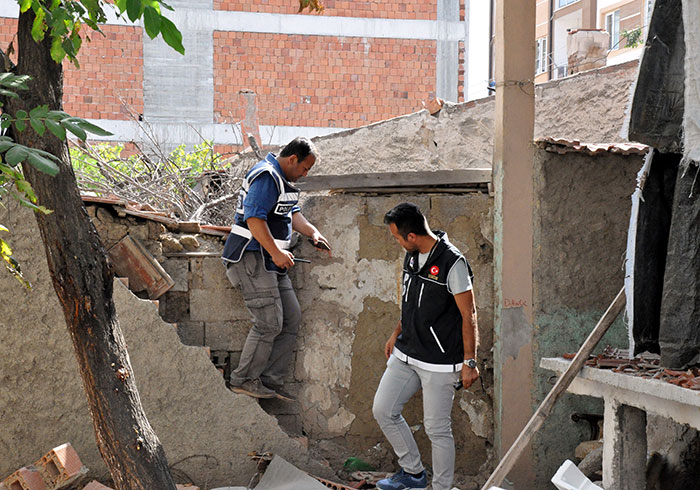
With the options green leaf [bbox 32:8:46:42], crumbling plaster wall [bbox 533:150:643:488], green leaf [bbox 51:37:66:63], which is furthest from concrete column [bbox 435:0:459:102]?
green leaf [bbox 32:8:46:42]

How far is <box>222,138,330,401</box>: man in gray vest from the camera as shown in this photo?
5.50m

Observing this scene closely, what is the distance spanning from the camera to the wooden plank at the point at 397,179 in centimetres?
611

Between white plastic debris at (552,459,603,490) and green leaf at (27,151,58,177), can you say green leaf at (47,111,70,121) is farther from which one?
white plastic debris at (552,459,603,490)

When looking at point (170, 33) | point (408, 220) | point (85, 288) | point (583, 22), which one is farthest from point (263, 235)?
point (583, 22)

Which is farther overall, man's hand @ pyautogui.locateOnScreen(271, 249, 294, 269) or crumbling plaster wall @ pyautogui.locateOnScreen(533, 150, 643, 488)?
crumbling plaster wall @ pyautogui.locateOnScreen(533, 150, 643, 488)

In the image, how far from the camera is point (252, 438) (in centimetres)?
575

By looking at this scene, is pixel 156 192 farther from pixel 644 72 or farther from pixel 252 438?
pixel 644 72

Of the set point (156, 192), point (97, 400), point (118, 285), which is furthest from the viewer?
point (156, 192)

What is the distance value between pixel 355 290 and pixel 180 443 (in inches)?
64.0

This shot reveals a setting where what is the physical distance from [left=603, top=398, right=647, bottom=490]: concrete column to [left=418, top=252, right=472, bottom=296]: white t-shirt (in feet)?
3.58

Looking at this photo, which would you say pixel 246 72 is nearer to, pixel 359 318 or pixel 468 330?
pixel 359 318

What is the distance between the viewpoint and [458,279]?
5.09 metres

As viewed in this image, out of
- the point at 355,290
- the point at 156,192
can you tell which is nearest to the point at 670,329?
the point at 355,290

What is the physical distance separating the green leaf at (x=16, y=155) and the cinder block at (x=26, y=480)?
304cm
